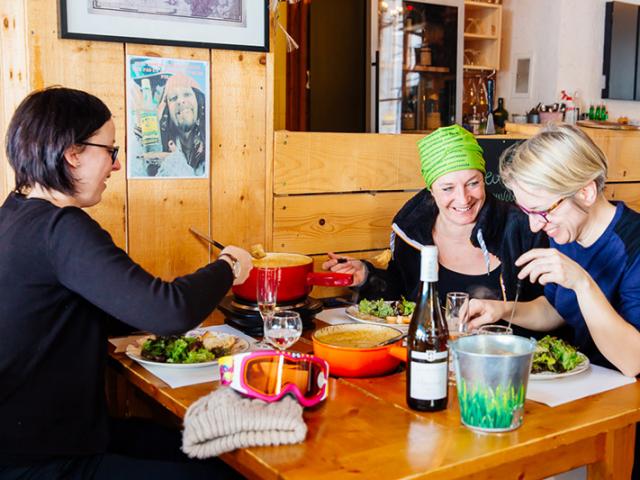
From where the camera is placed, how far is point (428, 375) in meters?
1.42

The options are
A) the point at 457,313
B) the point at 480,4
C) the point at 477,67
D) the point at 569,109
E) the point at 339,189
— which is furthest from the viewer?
the point at 477,67

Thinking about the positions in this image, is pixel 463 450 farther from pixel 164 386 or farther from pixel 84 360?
pixel 84 360

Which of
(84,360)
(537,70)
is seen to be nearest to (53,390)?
(84,360)

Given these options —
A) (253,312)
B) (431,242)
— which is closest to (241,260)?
(253,312)

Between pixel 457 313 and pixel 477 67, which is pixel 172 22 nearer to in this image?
pixel 457 313

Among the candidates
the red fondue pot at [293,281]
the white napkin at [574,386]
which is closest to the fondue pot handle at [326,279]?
the red fondue pot at [293,281]

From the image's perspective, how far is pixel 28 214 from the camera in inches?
59.4

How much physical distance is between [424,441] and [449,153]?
1292 millimetres

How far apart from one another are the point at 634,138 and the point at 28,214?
3.12m

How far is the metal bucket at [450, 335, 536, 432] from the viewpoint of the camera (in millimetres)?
1287

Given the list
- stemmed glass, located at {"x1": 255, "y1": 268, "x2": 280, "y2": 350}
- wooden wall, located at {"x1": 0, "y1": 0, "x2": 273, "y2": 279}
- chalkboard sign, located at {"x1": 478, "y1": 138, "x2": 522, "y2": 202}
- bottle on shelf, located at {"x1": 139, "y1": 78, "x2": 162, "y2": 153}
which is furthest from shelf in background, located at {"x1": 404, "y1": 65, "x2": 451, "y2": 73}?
stemmed glass, located at {"x1": 255, "y1": 268, "x2": 280, "y2": 350}

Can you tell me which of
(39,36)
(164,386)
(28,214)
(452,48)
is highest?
(452,48)

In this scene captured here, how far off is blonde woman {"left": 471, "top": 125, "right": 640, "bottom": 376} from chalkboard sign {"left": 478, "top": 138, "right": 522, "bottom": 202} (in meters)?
1.22

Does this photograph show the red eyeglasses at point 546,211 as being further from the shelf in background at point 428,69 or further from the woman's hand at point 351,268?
the shelf in background at point 428,69
